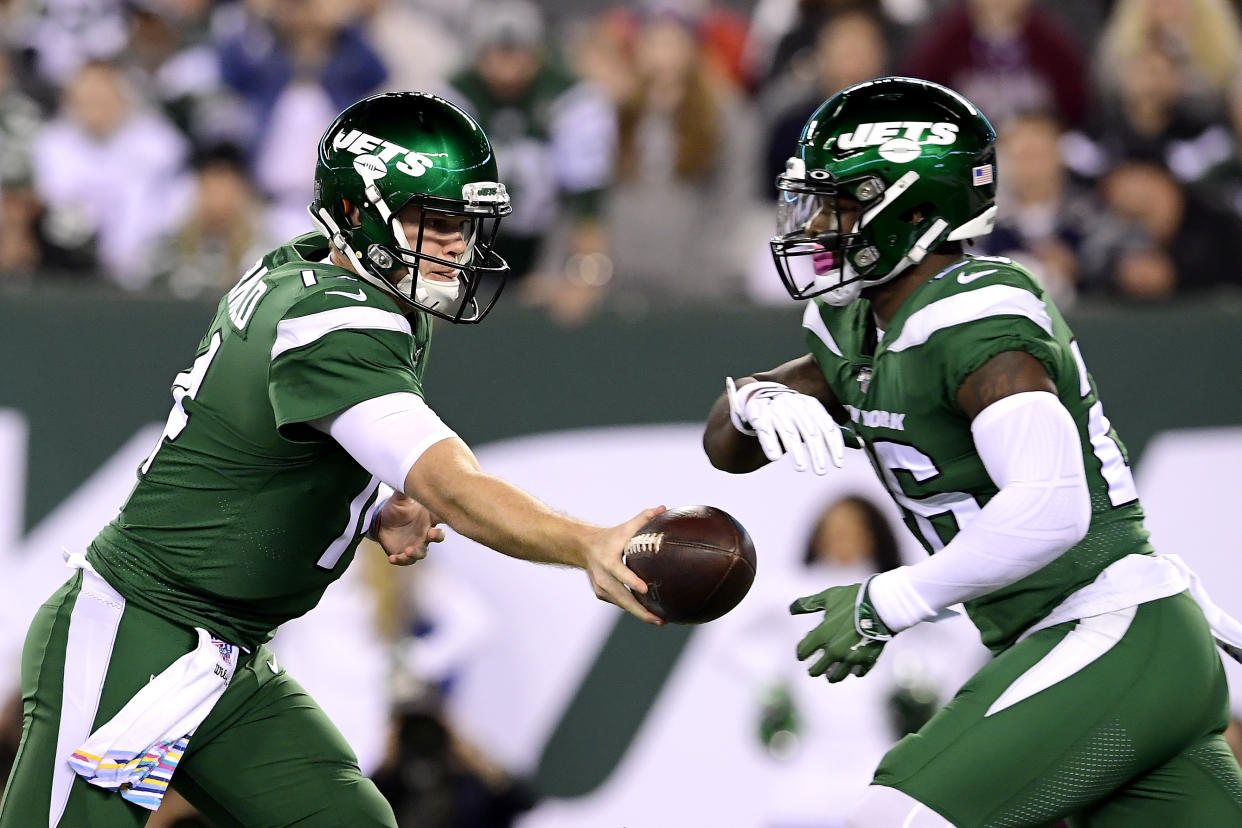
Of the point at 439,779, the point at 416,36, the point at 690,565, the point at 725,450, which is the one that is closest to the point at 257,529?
the point at 690,565

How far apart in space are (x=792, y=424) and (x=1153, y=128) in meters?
3.65

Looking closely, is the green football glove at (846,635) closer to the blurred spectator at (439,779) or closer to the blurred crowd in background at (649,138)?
the blurred spectator at (439,779)

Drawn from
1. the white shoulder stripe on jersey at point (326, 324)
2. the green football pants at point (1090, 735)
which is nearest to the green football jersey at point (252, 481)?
the white shoulder stripe on jersey at point (326, 324)

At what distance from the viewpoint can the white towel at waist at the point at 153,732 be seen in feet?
10.7

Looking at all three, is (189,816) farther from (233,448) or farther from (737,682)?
(737,682)

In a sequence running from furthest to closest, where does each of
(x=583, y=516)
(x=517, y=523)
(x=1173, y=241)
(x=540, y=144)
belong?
(x=540, y=144), (x=1173, y=241), (x=583, y=516), (x=517, y=523)

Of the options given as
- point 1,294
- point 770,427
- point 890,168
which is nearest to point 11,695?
point 1,294

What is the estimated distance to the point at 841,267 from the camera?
3.50m

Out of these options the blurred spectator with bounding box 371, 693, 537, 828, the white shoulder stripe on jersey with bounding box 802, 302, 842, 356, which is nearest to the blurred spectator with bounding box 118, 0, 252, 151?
the blurred spectator with bounding box 371, 693, 537, 828

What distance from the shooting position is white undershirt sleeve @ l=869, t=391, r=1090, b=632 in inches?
120

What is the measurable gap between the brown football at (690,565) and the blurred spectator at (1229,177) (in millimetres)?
3891

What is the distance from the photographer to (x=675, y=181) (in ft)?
20.6

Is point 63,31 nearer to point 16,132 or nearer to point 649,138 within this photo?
point 16,132

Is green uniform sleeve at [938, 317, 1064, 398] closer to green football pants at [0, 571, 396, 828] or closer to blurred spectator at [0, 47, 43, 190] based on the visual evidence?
green football pants at [0, 571, 396, 828]
